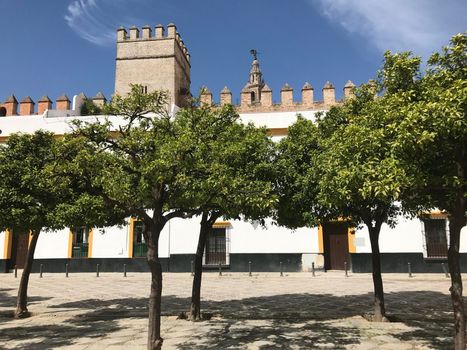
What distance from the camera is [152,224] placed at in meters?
6.40

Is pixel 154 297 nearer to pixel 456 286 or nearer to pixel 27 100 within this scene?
pixel 456 286

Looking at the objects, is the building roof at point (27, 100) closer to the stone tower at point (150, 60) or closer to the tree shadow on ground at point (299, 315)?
the stone tower at point (150, 60)

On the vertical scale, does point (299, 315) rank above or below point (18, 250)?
below

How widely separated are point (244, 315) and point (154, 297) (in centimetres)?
441

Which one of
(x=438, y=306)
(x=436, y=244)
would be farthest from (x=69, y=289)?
(x=436, y=244)

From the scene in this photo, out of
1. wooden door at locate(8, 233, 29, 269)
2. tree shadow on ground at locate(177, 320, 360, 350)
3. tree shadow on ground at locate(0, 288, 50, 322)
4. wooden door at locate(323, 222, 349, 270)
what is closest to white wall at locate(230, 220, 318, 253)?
wooden door at locate(323, 222, 349, 270)

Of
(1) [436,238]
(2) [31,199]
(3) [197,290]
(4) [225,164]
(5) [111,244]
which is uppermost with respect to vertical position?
(4) [225,164]

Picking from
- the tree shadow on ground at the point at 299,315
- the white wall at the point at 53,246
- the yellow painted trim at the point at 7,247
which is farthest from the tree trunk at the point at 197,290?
the yellow painted trim at the point at 7,247

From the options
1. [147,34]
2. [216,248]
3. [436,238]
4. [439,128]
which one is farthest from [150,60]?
[439,128]

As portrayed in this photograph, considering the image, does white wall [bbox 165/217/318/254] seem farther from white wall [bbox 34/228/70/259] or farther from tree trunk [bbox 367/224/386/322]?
tree trunk [bbox 367/224/386/322]

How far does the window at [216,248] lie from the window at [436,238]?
9625mm

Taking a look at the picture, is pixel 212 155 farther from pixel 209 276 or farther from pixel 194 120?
pixel 209 276

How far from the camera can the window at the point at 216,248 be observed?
66.7ft

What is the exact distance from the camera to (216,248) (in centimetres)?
2045
